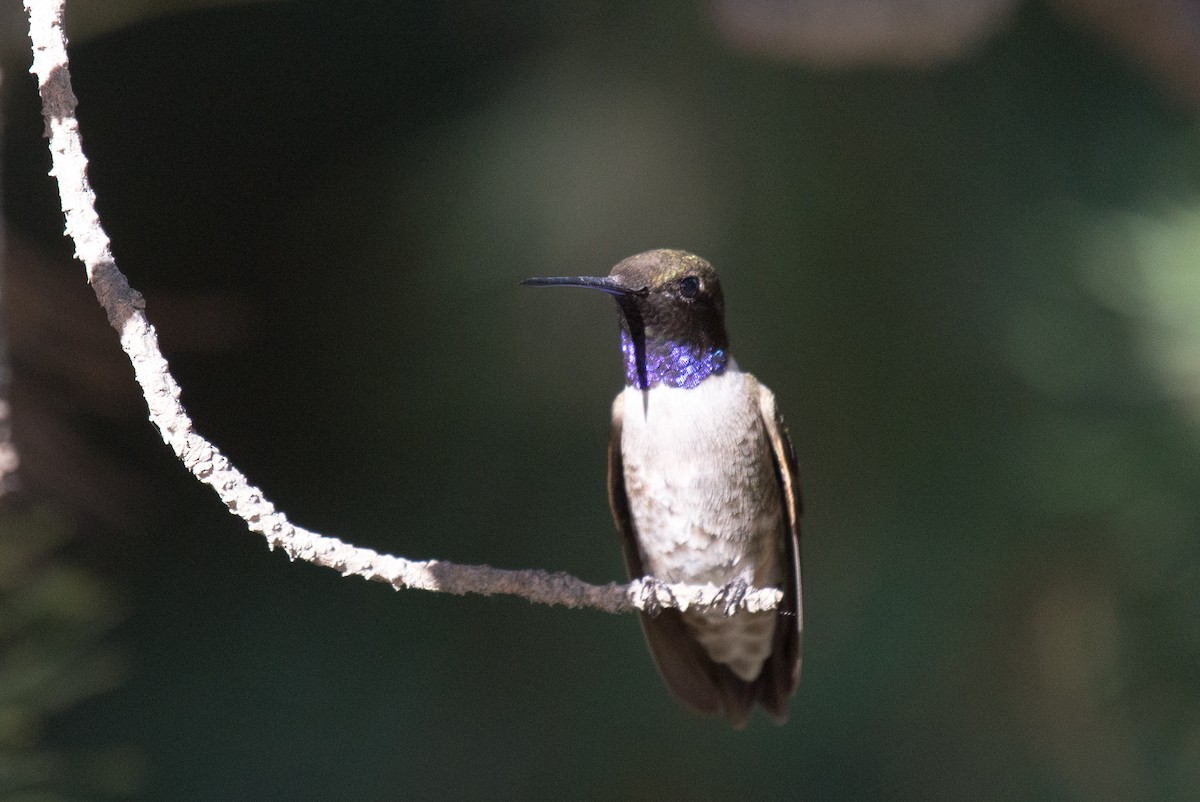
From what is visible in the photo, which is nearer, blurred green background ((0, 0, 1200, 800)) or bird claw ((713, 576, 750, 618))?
bird claw ((713, 576, 750, 618))

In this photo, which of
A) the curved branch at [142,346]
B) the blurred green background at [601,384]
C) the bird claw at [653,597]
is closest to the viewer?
the curved branch at [142,346]

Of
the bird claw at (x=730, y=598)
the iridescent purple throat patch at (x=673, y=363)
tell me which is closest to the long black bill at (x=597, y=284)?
the iridescent purple throat patch at (x=673, y=363)

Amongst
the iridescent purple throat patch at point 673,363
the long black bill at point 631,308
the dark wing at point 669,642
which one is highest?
the long black bill at point 631,308

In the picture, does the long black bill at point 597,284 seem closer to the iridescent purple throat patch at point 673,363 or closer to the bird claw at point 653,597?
the iridescent purple throat patch at point 673,363

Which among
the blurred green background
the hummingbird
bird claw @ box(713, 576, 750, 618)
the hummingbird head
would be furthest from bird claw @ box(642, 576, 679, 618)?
the blurred green background

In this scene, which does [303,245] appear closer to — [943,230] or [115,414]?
[115,414]

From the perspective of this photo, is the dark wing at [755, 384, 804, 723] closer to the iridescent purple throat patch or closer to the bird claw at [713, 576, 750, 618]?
the iridescent purple throat patch

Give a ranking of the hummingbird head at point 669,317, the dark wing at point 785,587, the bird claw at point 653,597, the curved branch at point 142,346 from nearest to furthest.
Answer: the curved branch at point 142,346 → the bird claw at point 653,597 → the hummingbird head at point 669,317 → the dark wing at point 785,587

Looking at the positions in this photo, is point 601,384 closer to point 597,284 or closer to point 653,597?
point 597,284
